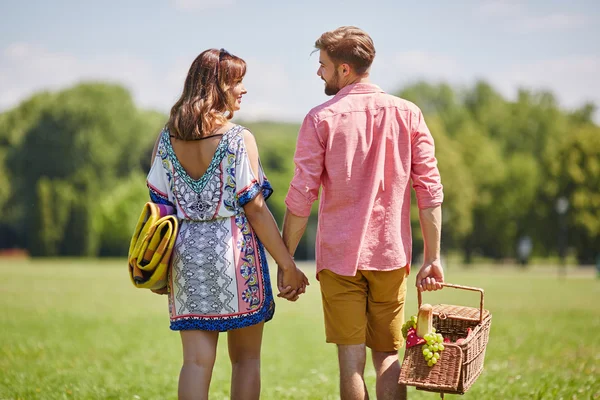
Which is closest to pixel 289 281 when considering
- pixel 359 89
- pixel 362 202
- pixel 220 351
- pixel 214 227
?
pixel 214 227

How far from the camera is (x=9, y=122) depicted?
6394cm

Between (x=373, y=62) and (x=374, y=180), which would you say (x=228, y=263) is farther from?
(x=373, y=62)

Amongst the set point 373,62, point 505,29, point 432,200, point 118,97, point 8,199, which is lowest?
point 8,199

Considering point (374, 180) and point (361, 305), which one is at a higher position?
point (374, 180)

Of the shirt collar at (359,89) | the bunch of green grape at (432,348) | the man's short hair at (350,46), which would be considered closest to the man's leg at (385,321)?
the bunch of green grape at (432,348)

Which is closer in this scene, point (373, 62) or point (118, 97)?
point (373, 62)

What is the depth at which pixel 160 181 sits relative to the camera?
4312 mm

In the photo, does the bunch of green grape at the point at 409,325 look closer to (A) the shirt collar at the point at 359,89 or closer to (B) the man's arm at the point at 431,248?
(B) the man's arm at the point at 431,248

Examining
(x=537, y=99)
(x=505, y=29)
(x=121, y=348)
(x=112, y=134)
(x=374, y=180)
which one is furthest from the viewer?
(x=537, y=99)

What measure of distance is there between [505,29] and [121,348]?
52.6 metres

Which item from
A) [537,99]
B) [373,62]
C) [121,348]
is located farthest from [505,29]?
[373,62]

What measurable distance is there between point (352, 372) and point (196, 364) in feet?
2.88

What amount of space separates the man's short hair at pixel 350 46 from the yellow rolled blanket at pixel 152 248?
1.32m

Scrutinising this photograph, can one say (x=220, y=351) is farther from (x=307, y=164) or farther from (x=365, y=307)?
(x=307, y=164)
